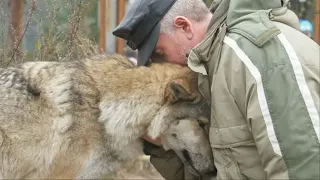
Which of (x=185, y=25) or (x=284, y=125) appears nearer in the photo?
(x=284, y=125)

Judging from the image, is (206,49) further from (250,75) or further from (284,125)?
(284,125)

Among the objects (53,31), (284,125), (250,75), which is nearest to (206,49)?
(250,75)

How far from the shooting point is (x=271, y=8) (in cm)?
276

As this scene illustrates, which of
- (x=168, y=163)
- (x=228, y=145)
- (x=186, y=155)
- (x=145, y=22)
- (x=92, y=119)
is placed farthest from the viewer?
(x=168, y=163)

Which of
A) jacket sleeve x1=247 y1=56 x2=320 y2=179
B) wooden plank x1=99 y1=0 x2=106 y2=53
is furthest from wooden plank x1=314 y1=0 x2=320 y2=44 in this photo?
jacket sleeve x1=247 y1=56 x2=320 y2=179

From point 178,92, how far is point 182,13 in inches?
19.3

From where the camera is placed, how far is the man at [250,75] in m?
2.35

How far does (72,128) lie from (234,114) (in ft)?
3.50

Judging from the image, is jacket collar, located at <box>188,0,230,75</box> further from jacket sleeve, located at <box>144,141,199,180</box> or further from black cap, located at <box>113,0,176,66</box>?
jacket sleeve, located at <box>144,141,199,180</box>

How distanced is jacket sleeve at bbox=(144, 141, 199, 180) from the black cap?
72 centimetres

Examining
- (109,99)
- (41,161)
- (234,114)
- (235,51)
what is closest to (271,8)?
(235,51)

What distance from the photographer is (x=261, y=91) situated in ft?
7.88

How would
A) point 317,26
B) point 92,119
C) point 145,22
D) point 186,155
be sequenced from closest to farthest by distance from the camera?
1. point 145,22
2. point 92,119
3. point 186,155
4. point 317,26

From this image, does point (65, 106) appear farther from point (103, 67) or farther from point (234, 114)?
point (234, 114)
